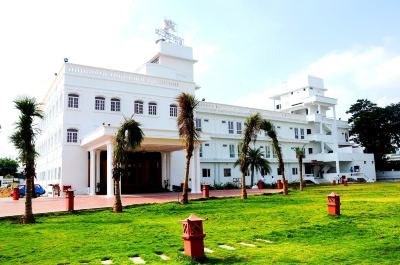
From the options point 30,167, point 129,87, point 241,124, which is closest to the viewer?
point 30,167

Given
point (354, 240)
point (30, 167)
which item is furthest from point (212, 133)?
point (354, 240)

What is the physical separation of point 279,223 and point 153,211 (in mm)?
5645

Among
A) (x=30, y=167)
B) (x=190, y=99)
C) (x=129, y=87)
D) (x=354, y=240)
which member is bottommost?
(x=354, y=240)

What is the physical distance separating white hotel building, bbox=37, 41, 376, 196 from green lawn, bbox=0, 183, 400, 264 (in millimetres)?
10677

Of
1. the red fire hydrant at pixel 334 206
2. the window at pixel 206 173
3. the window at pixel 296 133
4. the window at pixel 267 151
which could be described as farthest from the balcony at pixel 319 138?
the red fire hydrant at pixel 334 206

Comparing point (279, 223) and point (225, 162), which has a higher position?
point (225, 162)

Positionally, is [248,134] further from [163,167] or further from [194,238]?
[194,238]

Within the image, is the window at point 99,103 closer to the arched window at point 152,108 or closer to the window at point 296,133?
the arched window at point 152,108

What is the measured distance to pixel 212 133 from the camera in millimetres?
38469

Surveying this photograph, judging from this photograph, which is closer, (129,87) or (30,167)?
(30,167)

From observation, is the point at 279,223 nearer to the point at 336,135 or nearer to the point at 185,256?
the point at 185,256

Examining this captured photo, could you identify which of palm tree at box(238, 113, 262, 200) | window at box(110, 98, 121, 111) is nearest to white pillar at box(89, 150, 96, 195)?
window at box(110, 98, 121, 111)

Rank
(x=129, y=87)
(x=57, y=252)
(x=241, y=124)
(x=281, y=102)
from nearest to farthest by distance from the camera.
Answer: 1. (x=57, y=252)
2. (x=129, y=87)
3. (x=241, y=124)
4. (x=281, y=102)

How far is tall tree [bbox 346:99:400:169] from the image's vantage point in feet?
164
